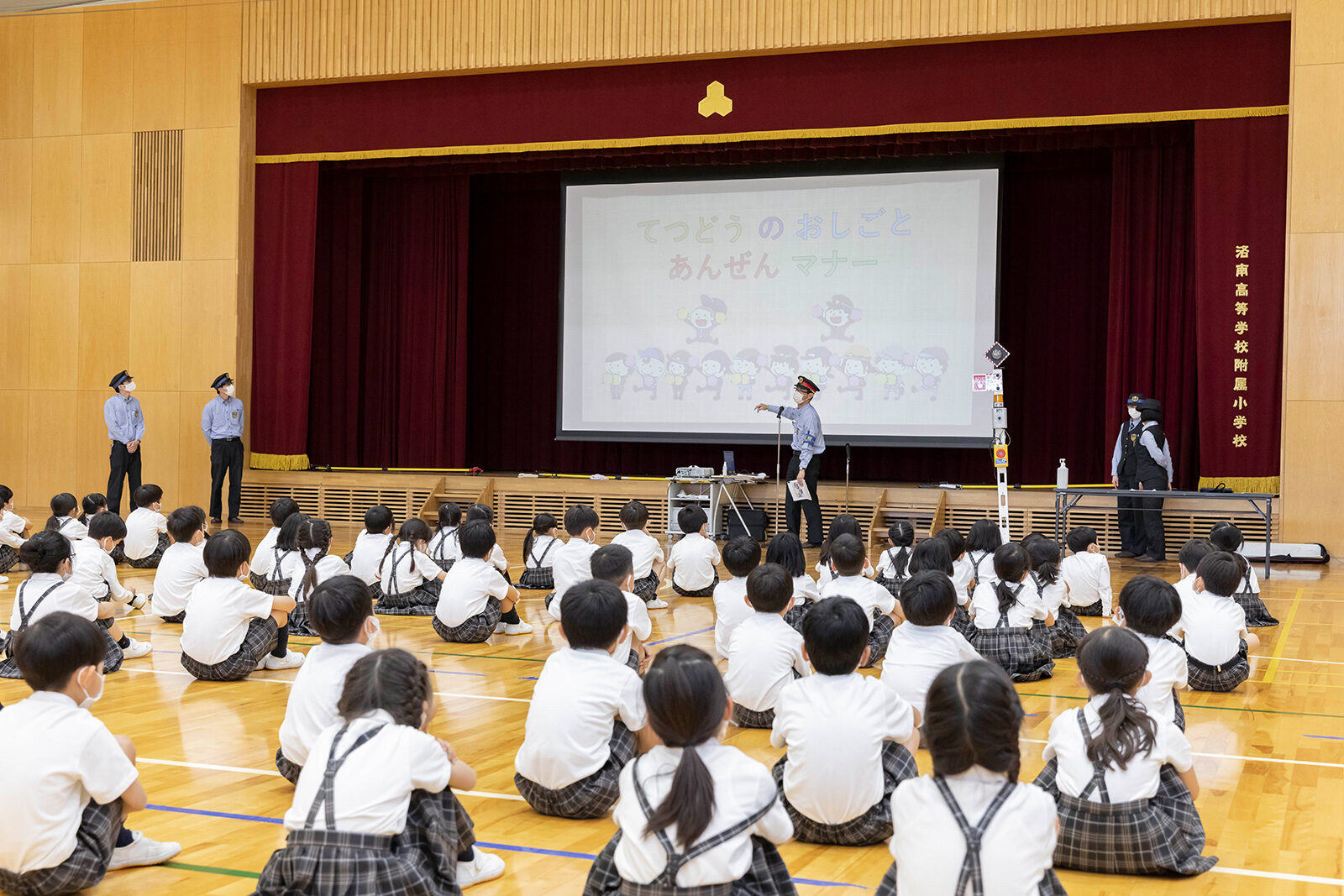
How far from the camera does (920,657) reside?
4086mm

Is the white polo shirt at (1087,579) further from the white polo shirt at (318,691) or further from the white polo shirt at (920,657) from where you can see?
the white polo shirt at (318,691)

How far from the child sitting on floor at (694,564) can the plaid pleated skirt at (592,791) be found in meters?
4.63

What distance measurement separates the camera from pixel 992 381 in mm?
8828

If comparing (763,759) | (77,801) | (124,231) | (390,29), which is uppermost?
(390,29)

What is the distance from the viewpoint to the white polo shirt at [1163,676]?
3.80 meters

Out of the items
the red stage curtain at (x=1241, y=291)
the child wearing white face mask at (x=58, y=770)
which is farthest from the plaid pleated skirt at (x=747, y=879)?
the red stage curtain at (x=1241, y=291)

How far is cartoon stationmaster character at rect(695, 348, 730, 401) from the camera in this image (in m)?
13.0

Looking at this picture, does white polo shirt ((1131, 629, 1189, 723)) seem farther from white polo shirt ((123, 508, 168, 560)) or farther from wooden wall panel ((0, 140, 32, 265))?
wooden wall panel ((0, 140, 32, 265))

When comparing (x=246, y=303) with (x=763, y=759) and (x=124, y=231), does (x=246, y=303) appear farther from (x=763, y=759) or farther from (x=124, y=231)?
(x=763, y=759)

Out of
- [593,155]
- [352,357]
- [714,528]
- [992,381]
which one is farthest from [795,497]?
[352,357]

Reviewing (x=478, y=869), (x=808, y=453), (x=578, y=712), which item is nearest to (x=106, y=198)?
(x=808, y=453)

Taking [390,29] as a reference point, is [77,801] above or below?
below

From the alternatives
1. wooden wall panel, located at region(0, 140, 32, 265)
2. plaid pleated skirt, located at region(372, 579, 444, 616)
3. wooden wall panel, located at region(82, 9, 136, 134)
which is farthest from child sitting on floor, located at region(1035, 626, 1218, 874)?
wooden wall panel, located at region(0, 140, 32, 265)

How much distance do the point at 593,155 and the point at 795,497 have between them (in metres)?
4.25
